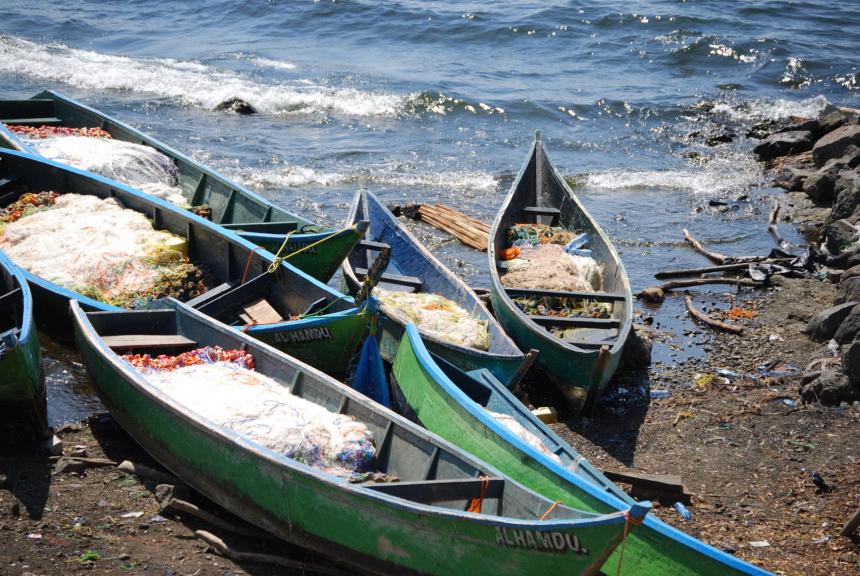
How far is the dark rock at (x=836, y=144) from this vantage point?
711 inches

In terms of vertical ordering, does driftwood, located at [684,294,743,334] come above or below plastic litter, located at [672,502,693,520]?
above

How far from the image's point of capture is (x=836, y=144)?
18141mm

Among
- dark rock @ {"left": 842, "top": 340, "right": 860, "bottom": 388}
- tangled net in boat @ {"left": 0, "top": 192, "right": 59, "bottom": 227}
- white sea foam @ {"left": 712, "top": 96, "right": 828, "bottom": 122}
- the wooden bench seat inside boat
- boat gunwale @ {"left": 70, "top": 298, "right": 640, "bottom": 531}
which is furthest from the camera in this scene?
white sea foam @ {"left": 712, "top": 96, "right": 828, "bottom": 122}

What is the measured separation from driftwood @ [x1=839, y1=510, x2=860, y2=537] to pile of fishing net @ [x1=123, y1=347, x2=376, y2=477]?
13.1 feet

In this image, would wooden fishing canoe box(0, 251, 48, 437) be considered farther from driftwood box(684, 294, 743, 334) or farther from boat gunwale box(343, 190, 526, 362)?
driftwood box(684, 294, 743, 334)

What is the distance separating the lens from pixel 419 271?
1213cm

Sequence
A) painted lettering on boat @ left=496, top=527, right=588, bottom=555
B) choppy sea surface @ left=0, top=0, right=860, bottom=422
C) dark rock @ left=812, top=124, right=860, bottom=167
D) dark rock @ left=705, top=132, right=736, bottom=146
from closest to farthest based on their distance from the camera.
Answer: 1. painted lettering on boat @ left=496, top=527, right=588, bottom=555
2. dark rock @ left=812, top=124, right=860, bottom=167
3. choppy sea surface @ left=0, top=0, right=860, bottom=422
4. dark rock @ left=705, top=132, right=736, bottom=146

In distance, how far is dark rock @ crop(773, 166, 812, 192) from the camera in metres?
18.4

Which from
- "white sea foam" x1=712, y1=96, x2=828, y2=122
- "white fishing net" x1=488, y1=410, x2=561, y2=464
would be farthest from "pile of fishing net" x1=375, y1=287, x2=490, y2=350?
"white sea foam" x1=712, y1=96, x2=828, y2=122

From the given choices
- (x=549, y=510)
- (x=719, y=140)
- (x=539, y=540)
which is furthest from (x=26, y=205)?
(x=719, y=140)

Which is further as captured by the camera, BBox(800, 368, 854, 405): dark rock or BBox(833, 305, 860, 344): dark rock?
BBox(833, 305, 860, 344): dark rock

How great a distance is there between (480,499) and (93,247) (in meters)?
6.21

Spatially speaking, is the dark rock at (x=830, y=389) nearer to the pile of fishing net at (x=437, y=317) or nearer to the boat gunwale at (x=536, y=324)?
the boat gunwale at (x=536, y=324)

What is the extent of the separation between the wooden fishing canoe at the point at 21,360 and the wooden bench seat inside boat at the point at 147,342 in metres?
0.69
